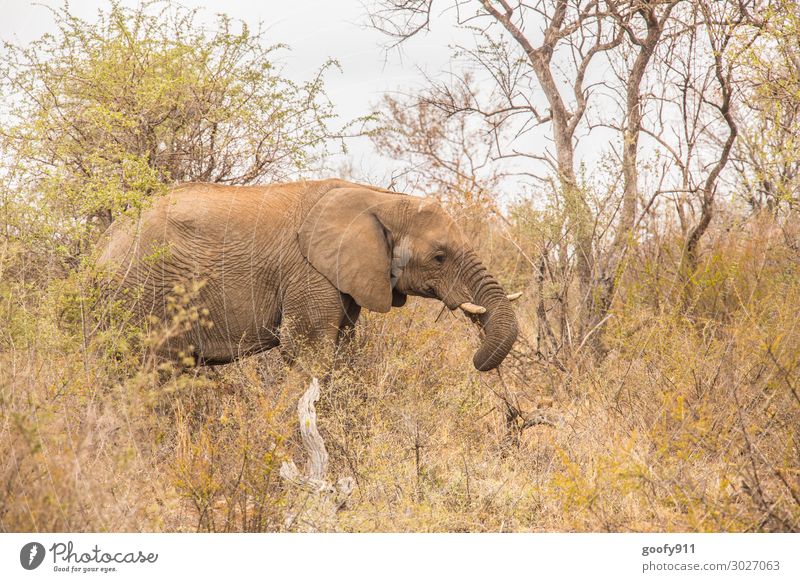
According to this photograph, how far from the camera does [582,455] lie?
23.3 ft

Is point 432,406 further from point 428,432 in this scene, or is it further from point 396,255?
point 396,255

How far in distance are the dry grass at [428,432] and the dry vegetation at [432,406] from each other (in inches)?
0.9

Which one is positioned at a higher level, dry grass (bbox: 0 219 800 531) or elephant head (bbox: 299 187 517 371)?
elephant head (bbox: 299 187 517 371)

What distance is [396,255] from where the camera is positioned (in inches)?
344
